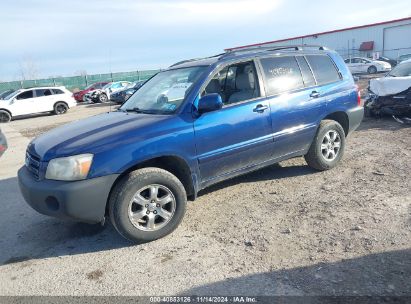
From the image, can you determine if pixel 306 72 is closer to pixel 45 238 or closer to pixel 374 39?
pixel 45 238

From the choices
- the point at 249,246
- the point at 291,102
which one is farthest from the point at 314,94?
the point at 249,246

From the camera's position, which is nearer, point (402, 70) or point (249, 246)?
point (249, 246)

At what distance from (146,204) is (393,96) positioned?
739cm

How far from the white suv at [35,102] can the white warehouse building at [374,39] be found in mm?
22386

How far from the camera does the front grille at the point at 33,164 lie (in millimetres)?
3989

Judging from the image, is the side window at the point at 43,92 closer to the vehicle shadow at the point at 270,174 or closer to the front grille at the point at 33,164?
the vehicle shadow at the point at 270,174

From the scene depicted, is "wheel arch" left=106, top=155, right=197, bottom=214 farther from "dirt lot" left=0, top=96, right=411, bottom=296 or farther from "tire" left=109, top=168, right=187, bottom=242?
"dirt lot" left=0, top=96, right=411, bottom=296

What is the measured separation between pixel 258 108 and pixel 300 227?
1.55m

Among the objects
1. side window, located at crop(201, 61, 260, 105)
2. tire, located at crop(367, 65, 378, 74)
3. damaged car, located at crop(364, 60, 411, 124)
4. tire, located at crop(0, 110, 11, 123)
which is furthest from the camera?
tire, located at crop(367, 65, 378, 74)

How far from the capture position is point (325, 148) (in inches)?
229

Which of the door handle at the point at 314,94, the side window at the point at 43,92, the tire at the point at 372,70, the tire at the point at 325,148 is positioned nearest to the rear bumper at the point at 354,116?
the tire at the point at 325,148

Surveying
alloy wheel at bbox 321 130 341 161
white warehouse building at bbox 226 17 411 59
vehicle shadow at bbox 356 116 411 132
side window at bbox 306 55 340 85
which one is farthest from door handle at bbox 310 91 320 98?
white warehouse building at bbox 226 17 411 59

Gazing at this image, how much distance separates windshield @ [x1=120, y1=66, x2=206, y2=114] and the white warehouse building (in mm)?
35276

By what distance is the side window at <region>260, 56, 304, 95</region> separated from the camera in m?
5.09
